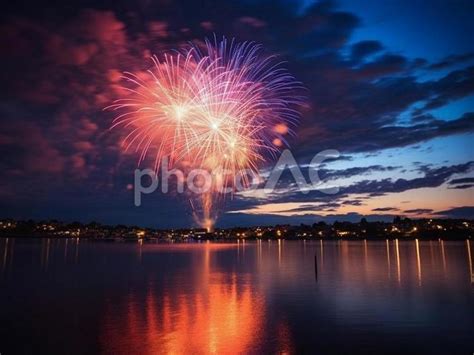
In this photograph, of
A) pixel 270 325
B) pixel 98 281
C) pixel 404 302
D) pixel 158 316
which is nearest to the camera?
pixel 270 325

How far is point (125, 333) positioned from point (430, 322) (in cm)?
1803

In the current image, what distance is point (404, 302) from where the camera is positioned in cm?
3102

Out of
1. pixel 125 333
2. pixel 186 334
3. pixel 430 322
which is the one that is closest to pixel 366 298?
pixel 430 322

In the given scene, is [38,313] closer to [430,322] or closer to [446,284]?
[430,322]

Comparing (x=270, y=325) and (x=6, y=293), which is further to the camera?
(x=6, y=293)

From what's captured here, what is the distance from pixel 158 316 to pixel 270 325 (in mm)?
7126

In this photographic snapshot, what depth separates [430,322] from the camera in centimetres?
2464

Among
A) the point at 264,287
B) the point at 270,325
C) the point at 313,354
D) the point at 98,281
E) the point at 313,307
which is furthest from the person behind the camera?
the point at 98,281

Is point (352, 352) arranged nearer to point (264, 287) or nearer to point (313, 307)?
point (313, 307)

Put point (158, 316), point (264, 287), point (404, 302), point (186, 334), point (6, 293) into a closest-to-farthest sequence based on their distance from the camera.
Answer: point (186, 334) < point (158, 316) < point (404, 302) < point (6, 293) < point (264, 287)

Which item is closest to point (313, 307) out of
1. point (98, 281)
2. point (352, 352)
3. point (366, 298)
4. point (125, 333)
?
point (366, 298)

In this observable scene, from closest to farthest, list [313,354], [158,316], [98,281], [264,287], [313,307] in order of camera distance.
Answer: [313,354]
[158,316]
[313,307]
[264,287]
[98,281]

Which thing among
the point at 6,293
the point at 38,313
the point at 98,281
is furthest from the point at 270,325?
the point at 98,281

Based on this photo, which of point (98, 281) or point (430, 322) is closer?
point (430, 322)
